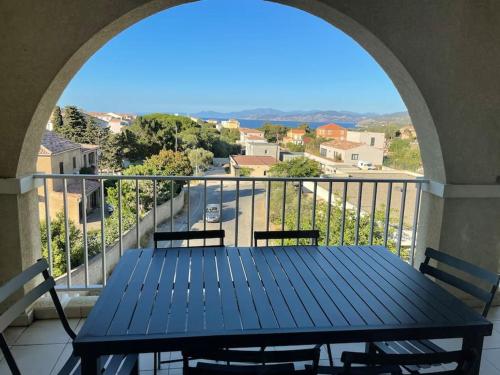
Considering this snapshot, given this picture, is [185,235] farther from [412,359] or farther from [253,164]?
[253,164]

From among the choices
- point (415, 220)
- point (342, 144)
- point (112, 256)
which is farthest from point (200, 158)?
point (415, 220)

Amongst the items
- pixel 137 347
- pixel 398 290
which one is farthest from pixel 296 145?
pixel 137 347

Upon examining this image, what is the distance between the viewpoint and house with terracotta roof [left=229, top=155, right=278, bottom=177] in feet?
16.9

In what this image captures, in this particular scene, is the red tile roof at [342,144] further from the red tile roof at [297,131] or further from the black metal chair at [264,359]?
the black metal chair at [264,359]

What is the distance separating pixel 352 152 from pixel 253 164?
65.0 inches

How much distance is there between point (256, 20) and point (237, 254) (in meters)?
27.9

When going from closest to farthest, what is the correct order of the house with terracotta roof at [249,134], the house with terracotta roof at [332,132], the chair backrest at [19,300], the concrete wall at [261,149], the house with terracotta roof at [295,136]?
the chair backrest at [19,300], the concrete wall at [261,149], the house with terracotta roof at [332,132], the house with terracotta roof at [295,136], the house with terracotta roof at [249,134]

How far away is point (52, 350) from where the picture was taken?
2.49m

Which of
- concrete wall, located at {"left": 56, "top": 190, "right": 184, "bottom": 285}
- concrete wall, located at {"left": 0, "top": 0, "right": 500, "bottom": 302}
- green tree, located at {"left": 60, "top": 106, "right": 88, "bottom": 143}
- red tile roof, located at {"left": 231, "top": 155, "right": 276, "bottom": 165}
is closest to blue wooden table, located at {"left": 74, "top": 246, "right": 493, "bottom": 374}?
concrete wall, located at {"left": 0, "top": 0, "right": 500, "bottom": 302}

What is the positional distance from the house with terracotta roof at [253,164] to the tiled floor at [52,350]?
2.80 m

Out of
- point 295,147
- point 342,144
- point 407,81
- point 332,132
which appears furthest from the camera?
point 332,132

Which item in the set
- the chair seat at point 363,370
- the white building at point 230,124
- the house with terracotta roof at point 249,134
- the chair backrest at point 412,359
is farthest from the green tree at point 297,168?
the white building at point 230,124

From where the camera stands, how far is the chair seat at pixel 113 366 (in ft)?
5.27

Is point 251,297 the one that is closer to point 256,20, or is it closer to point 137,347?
point 137,347
